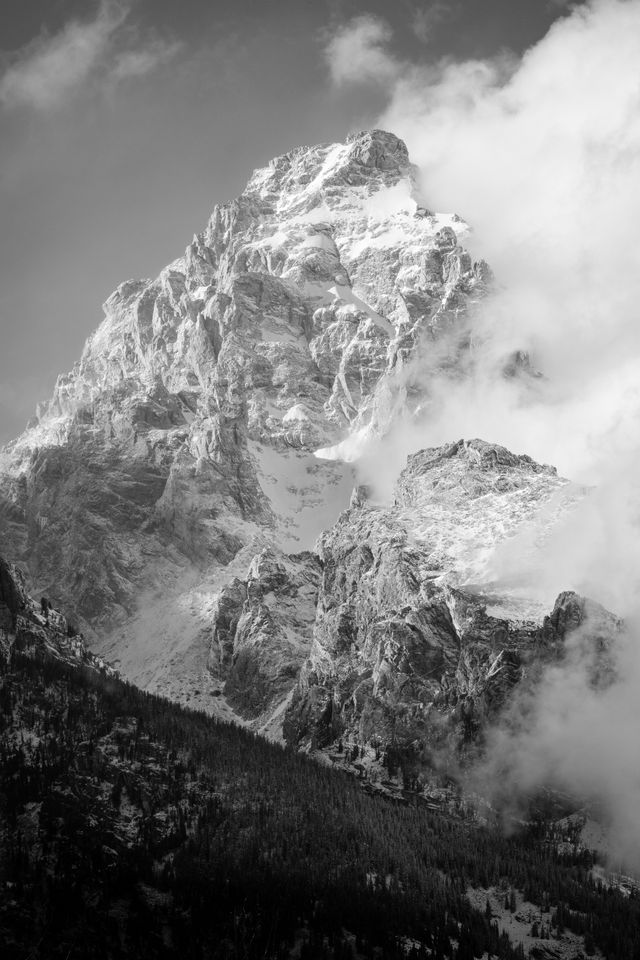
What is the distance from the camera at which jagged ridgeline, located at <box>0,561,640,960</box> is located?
161 m

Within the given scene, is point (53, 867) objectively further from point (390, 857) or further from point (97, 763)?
point (390, 857)

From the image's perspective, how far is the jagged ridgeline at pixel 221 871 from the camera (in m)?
161

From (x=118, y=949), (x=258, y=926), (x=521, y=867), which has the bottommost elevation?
(x=118, y=949)

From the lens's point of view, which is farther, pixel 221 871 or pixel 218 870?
pixel 218 870

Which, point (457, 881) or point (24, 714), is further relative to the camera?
point (24, 714)

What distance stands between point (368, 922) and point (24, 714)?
6561cm

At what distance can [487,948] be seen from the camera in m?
167

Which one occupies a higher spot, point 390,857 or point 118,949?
point 390,857

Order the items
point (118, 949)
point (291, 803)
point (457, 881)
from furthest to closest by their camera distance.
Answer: point (291, 803), point (457, 881), point (118, 949)

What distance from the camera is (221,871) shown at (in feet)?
563

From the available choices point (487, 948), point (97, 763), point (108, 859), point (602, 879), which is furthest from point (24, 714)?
point (602, 879)

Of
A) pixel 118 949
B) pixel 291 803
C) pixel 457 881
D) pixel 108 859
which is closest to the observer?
pixel 118 949

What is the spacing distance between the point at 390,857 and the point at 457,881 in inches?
413

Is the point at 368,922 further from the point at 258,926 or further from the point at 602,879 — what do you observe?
the point at 602,879
